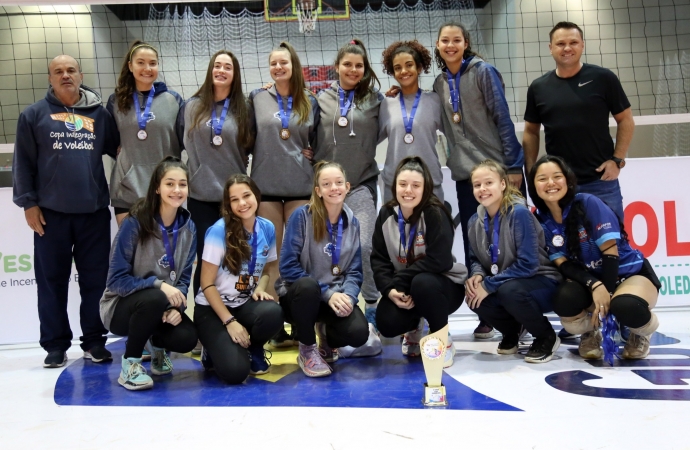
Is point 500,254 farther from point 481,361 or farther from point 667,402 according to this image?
point 667,402

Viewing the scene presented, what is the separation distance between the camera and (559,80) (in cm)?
372

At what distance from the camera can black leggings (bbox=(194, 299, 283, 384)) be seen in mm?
2926

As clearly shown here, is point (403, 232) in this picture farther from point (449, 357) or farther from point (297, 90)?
point (297, 90)

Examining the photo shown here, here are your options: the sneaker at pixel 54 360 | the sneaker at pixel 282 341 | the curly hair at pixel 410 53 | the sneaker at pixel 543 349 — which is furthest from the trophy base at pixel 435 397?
the sneaker at pixel 54 360

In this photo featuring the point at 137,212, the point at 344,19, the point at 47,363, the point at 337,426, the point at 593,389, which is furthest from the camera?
the point at 344,19

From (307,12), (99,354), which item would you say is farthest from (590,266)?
(307,12)

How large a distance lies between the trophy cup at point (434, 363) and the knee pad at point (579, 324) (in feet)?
3.59

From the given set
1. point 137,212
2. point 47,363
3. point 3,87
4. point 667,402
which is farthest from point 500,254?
point 3,87

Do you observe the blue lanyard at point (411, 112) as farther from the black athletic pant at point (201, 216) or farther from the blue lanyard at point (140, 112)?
the blue lanyard at point (140, 112)

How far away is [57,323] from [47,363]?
9.2 inches

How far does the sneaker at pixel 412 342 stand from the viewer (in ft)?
11.2

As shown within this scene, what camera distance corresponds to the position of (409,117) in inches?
144

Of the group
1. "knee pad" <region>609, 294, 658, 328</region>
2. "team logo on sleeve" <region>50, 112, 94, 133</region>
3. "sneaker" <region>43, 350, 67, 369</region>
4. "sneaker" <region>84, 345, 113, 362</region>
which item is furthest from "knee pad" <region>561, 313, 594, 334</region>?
"team logo on sleeve" <region>50, 112, 94, 133</region>

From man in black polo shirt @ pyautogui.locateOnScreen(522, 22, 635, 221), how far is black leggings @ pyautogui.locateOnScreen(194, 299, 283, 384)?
197 cm
